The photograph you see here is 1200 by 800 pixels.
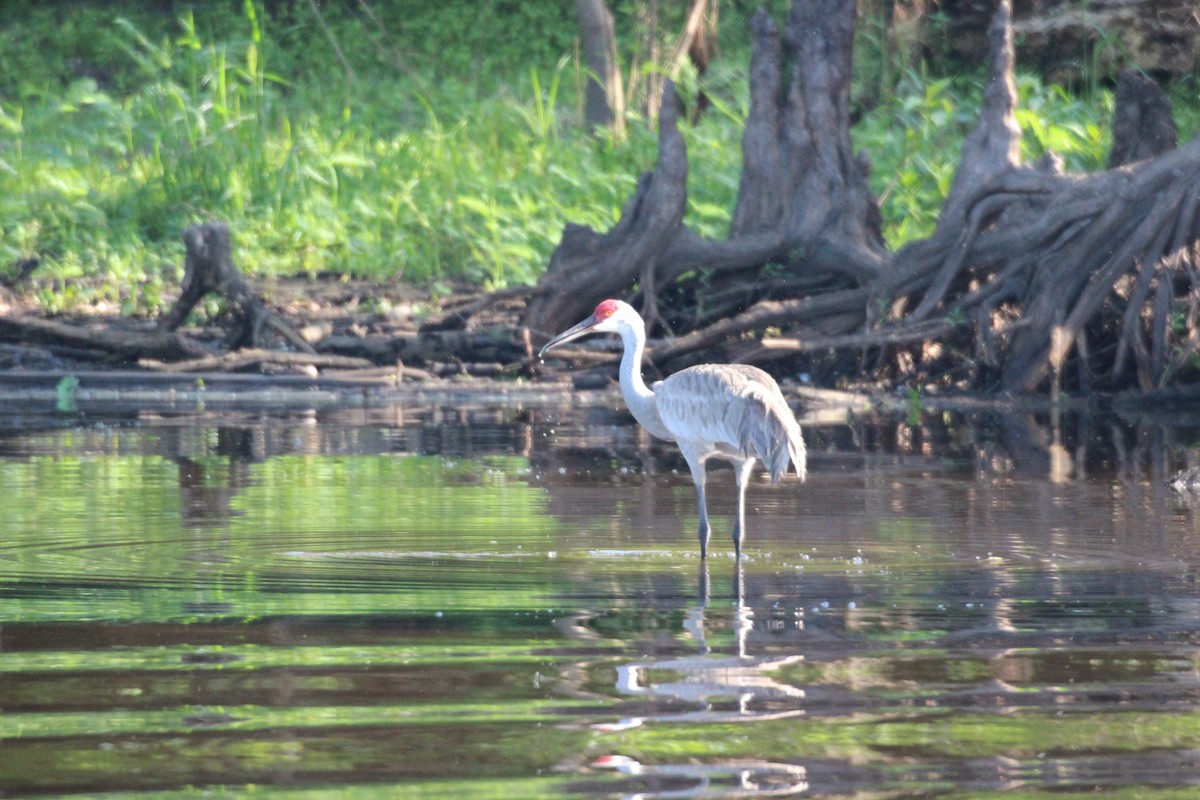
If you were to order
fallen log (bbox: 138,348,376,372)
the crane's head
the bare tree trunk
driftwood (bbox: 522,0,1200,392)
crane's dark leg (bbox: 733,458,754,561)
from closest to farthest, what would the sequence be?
crane's dark leg (bbox: 733,458,754,561) < the crane's head < driftwood (bbox: 522,0,1200,392) < fallen log (bbox: 138,348,376,372) < the bare tree trunk

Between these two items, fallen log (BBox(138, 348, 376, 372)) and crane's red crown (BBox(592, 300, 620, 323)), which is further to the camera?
fallen log (BBox(138, 348, 376, 372))

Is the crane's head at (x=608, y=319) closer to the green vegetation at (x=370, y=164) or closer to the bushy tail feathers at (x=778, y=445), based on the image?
the bushy tail feathers at (x=778, y=445)

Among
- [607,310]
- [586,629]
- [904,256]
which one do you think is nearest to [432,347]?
[904,256]

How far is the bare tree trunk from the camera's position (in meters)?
22.7

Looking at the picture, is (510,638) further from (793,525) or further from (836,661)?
(793,525)

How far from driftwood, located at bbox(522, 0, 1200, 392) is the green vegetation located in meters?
2.58

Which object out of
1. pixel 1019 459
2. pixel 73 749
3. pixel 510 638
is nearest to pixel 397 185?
pixel 1019 459

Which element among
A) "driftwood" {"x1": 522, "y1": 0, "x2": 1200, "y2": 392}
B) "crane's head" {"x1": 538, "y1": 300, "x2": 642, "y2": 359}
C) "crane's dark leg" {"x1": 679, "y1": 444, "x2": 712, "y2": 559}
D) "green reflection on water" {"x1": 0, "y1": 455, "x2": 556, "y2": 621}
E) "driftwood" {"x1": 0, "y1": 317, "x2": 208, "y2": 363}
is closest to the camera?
"green reflection on water" {"x1": 0, "y1": 455, "x2": 556, "y2": 621}

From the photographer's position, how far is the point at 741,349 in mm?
15430

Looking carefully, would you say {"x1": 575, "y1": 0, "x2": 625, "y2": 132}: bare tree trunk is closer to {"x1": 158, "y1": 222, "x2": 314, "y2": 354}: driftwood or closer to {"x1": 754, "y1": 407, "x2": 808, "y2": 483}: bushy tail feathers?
{"x1": 158, "y1": 222, "x2": 314, "y2": 354}: driftwood

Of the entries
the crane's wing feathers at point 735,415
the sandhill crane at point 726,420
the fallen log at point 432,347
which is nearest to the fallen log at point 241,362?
the fallen log at point 432,347

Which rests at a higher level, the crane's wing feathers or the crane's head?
the crane's head

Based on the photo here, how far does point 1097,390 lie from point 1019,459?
4287 mm

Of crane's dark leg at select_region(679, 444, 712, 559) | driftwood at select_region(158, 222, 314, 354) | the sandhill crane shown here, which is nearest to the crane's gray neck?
the sandhill crane
